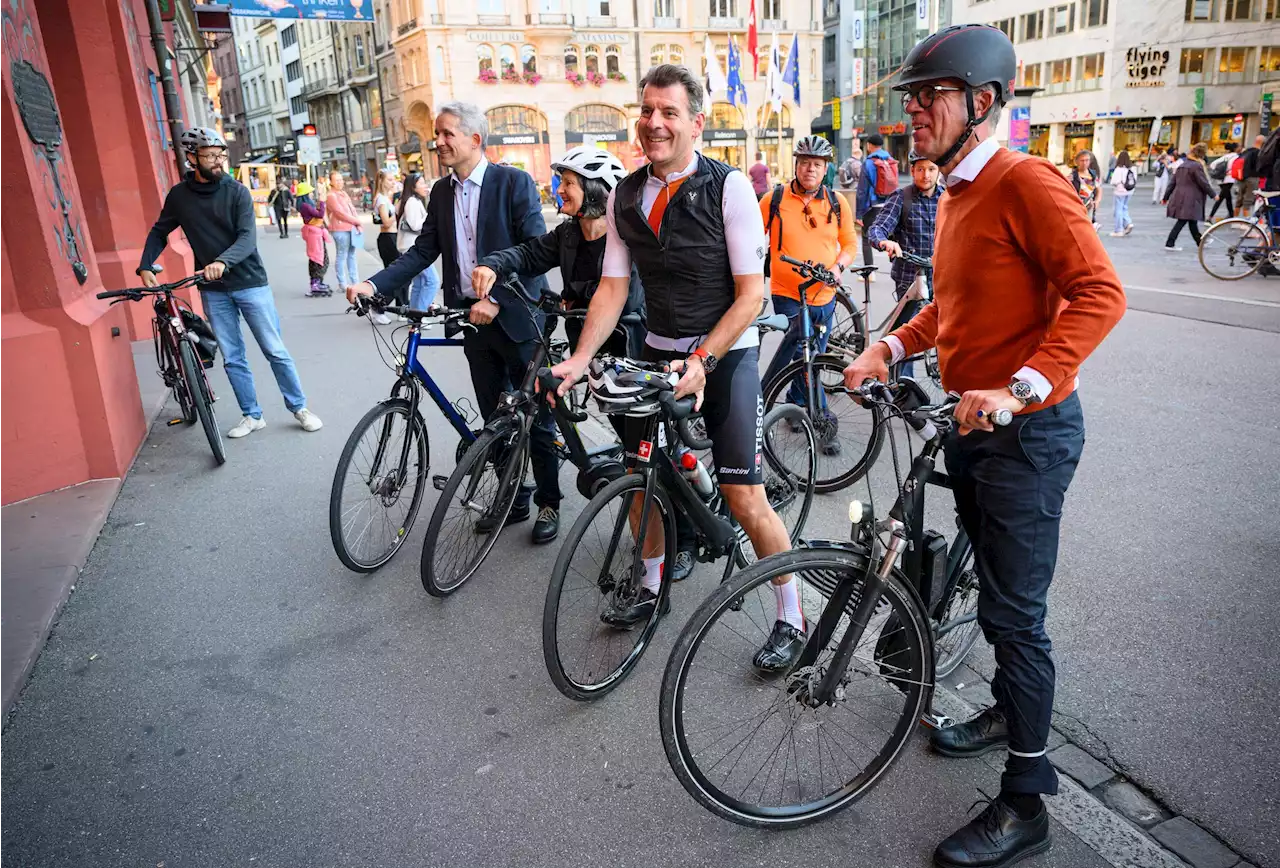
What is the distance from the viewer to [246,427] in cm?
672

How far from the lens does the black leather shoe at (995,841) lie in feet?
7.77

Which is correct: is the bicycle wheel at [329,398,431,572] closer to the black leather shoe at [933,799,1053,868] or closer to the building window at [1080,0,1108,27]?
the black leather shoe at [933,799,1053,868]

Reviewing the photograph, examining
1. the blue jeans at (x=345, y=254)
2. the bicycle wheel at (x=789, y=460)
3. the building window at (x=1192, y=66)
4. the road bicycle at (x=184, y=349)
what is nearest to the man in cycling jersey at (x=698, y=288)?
the bicycle wheel at (x=789, y=460)

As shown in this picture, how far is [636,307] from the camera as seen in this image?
13.8ft

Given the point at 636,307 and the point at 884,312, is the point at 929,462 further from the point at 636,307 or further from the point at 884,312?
the point at 884,312

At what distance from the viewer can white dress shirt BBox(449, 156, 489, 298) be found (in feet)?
14.9

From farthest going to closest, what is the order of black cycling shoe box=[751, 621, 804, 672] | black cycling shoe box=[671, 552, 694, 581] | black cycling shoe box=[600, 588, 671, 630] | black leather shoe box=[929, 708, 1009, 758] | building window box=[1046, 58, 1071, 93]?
building window box=[1046, 58, 1071, 93] < black cycling shoe box=[671, 552, 694, 581] < black cycling shoe box=[600, 588, 671, 630] < black cycling shoe box=[751, 621, 804, 672] < black leather shoe box=[929, 708, 1009, 758]

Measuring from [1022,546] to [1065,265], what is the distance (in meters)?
0.75

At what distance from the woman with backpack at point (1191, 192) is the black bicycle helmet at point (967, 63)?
15383 mm

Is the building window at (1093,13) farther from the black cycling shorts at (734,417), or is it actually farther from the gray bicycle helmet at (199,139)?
the black cycling shorts at (734,417)

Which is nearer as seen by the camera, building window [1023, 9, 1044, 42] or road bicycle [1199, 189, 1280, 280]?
road bicycle [1199, 189, 1280, 280]

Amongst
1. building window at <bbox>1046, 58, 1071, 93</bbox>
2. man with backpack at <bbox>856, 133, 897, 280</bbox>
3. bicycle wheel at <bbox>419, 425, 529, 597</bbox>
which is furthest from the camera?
building window at <bbox>1046, 58, 1071, 93</bbox>

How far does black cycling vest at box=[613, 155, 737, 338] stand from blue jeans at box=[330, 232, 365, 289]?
11903 mm

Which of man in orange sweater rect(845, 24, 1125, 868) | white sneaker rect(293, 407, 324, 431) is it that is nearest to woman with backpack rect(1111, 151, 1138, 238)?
white sneaker rect(293, 407, 324, 431)
